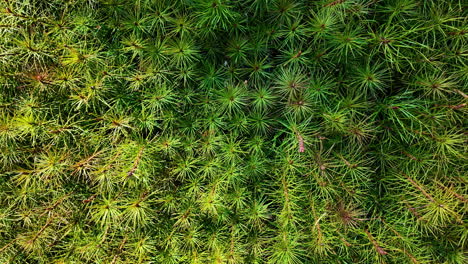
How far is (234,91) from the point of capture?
103 centimetres

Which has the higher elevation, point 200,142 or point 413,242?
point 200,142

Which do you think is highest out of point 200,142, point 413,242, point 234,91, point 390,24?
point 390,24

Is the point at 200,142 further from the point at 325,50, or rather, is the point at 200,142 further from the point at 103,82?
the point at 325,50

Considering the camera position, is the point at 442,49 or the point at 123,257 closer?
the point at 442,49

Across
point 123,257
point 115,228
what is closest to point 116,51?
point 115,228

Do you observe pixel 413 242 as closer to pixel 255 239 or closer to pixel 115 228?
pixel 255 239

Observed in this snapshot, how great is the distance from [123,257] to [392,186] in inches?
46.9

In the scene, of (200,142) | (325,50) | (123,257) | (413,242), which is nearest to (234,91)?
(200,142)

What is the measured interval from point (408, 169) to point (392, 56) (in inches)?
18.5

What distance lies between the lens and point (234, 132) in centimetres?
108

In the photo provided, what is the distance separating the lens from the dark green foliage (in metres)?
1.02

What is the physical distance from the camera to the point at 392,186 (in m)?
1.18

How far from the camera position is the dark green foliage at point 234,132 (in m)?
1.02

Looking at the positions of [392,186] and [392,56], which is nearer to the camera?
[392,56]
